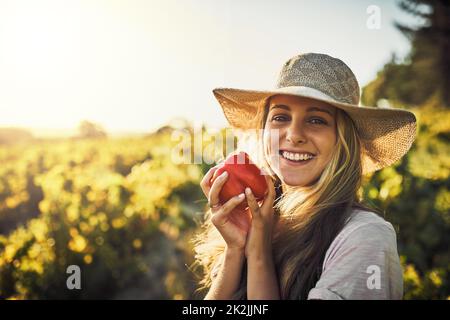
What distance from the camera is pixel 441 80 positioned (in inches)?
883

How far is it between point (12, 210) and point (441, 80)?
22.6 meters

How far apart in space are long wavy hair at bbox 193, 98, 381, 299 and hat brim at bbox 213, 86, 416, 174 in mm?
95

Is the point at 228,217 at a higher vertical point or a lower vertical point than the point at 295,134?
lower

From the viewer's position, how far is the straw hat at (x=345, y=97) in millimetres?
1838

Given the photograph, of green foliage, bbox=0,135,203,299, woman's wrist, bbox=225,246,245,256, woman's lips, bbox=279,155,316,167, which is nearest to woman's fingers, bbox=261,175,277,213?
woman's lips, bbox=279,155,316,167

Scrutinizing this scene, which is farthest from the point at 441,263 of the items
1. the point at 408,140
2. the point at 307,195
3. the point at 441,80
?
the point at 441,80

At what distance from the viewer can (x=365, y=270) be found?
149 cm

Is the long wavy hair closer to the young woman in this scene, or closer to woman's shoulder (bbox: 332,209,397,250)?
the young woman

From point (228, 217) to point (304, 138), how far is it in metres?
0.50

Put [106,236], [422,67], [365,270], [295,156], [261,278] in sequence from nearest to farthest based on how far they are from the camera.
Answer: [365,270]
[261,278]
[295,156]
[106,236]
[422,67]

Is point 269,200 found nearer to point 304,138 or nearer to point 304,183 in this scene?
point 304,183

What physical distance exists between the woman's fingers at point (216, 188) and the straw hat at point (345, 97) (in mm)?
440

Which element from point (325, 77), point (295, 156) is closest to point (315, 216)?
point (295, 156)

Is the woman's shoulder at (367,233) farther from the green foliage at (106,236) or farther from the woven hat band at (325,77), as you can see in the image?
the green foliage at (106,236)
